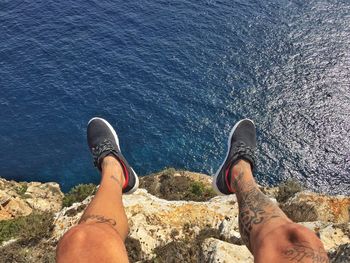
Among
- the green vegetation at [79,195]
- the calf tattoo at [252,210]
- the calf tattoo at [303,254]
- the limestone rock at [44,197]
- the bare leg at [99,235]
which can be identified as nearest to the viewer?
the calf tattoo at [303,254]

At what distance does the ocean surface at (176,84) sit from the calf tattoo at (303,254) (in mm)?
34007

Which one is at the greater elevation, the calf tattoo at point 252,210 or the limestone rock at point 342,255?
the calf tattoo at point 252,210

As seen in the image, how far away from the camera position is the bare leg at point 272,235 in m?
5.62

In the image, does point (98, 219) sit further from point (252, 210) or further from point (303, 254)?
point (303, 254)

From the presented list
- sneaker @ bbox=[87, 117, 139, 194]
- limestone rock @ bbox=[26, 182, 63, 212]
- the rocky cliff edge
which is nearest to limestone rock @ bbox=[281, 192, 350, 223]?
the rocky cliff edge

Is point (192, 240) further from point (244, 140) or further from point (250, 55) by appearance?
point (250, 55)

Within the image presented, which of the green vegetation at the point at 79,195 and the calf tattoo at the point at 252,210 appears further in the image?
the green vegetation at the point at 79,195

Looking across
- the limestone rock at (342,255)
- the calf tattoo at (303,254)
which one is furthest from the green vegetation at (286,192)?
the calf tattoo at (303,254)

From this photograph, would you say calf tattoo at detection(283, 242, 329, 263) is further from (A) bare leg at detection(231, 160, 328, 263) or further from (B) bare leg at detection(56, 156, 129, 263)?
(B) bare leg at detection(56, 156, 129, 263)

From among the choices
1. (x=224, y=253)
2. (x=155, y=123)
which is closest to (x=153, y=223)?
(x=224, y=253)

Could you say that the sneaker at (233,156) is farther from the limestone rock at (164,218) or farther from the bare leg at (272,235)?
the limestone rock at (164,218)

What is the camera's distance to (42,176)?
39.4 m

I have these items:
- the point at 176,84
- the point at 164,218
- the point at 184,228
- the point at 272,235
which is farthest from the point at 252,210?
the point at 176,84

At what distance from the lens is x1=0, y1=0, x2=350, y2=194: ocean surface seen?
4091cm
